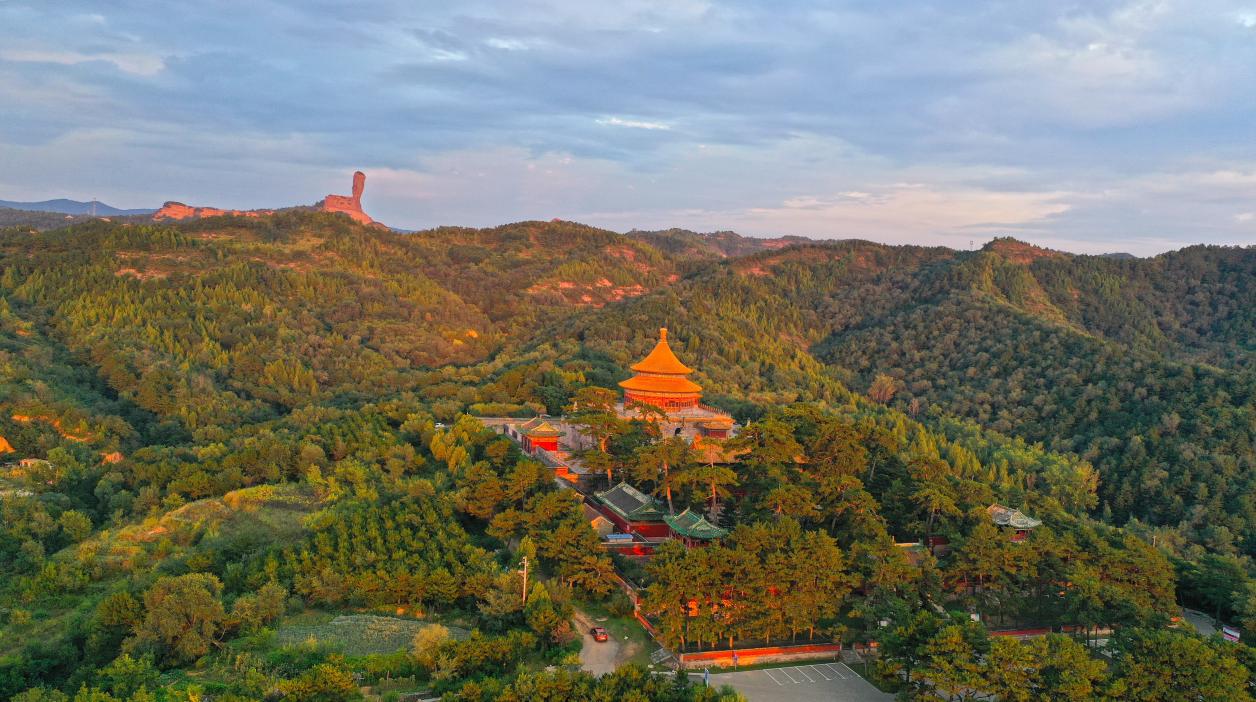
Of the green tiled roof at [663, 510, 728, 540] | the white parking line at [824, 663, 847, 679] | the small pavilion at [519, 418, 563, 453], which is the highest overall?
the small pavilion at [519, 418, 563, 453]

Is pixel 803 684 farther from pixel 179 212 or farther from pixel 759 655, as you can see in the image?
pixel 179 212

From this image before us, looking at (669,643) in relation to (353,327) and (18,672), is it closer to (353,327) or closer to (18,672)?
(18,672)

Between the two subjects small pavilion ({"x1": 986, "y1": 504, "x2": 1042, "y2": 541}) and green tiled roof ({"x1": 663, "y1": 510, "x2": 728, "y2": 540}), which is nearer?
green tiled roof ({"x1": 663, "y1": 510, "x2": 728, "y2": 540})

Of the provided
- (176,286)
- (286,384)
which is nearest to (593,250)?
(176,286)

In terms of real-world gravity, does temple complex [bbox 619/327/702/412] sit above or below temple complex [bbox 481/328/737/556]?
above

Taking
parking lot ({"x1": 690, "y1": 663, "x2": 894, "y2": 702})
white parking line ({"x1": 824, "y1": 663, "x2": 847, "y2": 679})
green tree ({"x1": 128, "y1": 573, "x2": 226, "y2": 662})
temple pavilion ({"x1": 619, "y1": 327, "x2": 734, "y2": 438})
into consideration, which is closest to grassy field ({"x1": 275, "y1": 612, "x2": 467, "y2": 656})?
green tree ({"x1": 128, "y1": 573, "x2": 226, "y2": 662})

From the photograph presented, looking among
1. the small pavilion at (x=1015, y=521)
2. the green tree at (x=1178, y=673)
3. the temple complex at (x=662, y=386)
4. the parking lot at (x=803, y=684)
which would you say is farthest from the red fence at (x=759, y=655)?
the temple complex at (x=662, y=386)

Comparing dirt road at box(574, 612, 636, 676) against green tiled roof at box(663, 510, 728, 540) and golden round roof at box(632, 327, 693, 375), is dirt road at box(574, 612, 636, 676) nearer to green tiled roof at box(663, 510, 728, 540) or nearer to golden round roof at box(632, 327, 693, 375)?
green tiled roof at box(663, 510, 728, 540)
